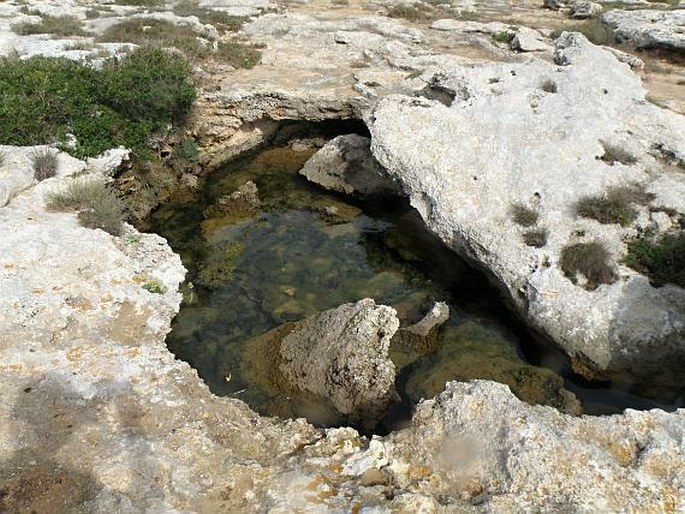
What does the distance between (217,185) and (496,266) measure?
36.7ft

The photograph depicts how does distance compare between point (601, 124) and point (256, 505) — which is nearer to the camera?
point (256, 505)

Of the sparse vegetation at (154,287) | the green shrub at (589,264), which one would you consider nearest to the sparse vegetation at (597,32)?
the green shrub at (589,264)

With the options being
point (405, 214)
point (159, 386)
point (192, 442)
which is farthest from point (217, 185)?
point (192, 442)

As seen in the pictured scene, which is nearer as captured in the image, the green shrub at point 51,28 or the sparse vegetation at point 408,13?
the green shrub at point 51,28

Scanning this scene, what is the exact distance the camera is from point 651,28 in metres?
28.1

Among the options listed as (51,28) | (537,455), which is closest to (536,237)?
(537,455)

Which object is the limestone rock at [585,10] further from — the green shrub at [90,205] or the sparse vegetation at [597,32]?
the green shrub at [90,205]

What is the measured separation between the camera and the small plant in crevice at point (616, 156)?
15.8 metres

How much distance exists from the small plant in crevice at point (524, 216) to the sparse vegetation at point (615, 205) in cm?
113

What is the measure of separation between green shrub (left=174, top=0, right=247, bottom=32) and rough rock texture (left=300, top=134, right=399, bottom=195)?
42.2 feet

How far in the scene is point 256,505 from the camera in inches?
301

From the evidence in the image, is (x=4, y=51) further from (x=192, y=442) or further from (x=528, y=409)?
A: (x=528, y=409)

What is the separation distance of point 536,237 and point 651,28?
2041cm

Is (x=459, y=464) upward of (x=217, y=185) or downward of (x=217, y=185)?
upward
